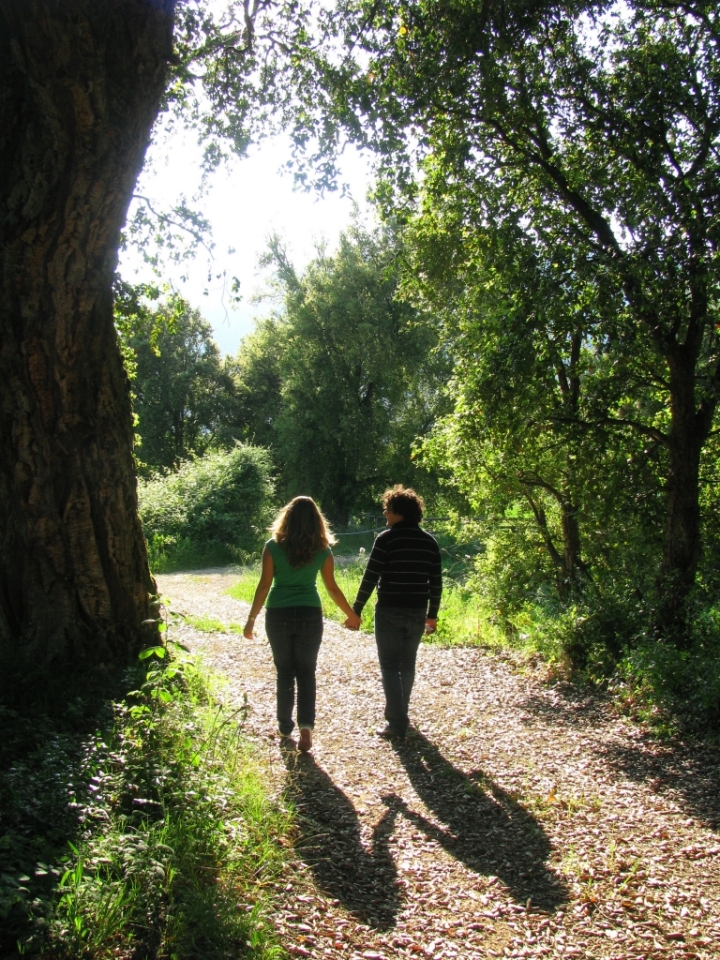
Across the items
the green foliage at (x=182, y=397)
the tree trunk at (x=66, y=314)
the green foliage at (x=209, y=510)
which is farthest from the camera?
the green foliage at (x=182, y=397)

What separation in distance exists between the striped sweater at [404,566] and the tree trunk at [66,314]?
2.02 metres

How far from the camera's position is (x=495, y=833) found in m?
4.67

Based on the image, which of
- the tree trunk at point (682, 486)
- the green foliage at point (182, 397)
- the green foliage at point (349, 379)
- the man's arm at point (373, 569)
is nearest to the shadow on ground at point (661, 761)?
the tree trunk at point (682, 486)

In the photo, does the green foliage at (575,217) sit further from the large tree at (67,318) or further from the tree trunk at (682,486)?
the large tree at (67,318)

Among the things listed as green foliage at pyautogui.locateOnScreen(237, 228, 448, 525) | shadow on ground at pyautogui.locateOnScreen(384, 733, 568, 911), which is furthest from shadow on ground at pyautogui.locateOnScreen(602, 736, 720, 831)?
green foliage at pyautogui.locateOnScreen(237, 228, 448, 525)

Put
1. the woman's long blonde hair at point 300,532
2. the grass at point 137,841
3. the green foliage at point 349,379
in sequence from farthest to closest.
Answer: the green foliage at point 349,379 < the woman's long blonde hair at point 300,532 < the grass at point 137,841

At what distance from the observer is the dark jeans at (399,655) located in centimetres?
632

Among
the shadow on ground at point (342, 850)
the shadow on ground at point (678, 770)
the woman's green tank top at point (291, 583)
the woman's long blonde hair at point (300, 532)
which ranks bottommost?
the shadow on ground at point (342, 850)

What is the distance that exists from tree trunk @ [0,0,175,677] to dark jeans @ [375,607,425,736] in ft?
6.73

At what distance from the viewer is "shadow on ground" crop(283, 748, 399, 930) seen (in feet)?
12.5

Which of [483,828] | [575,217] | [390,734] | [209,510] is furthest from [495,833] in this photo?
[209,510]

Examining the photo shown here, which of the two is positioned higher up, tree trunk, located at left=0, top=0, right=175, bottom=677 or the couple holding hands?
tree trunk, located at left=0, top=0, right=175, bottom=677

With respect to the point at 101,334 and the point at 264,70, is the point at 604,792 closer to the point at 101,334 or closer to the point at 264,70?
the point at 101,334

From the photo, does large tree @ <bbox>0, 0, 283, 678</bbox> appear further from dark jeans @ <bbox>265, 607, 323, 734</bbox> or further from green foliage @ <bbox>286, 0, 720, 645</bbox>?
green foliage @ <bbox>286, 0, 720, 645</bbox>
